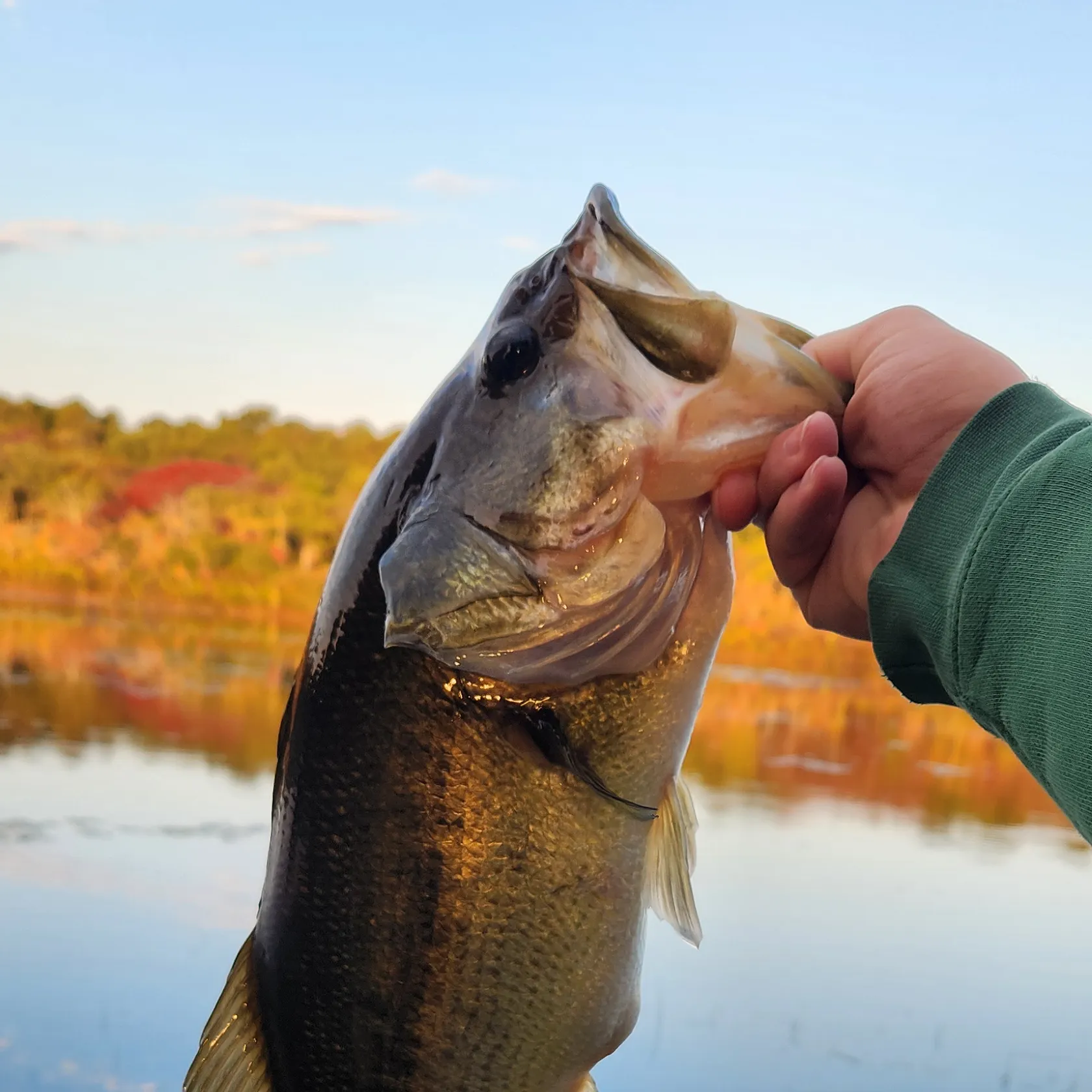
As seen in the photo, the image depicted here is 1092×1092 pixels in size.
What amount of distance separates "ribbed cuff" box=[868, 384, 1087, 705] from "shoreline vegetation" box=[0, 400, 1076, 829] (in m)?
8.04

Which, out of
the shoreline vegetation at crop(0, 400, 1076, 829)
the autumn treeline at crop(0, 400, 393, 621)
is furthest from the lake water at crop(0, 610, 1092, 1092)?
the autumn treeline at crop(0, 400, 393, 621)

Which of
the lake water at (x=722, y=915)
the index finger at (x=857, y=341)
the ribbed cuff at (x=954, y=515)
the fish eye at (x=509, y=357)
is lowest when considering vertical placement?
the lake water at (x=722, y=915)

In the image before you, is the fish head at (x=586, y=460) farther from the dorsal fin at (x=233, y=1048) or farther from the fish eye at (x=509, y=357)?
the dorsal fin at (x=233, y=1048)

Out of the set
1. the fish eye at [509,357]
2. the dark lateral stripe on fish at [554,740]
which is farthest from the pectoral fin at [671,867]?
the fish eye at [509,357]

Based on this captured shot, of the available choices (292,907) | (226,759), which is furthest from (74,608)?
(292,907)

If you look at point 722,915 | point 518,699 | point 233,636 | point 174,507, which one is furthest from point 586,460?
point 233,636

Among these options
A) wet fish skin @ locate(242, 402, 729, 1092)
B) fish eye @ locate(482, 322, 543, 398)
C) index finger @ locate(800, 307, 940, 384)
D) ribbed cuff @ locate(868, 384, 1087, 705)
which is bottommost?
wet fish skin @ locate(242, 402, 729, 1092)

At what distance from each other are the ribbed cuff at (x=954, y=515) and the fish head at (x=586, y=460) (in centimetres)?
17

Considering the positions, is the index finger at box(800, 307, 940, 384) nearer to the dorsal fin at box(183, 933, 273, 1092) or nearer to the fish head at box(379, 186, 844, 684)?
the fish head at box(379, 186, 844, 684)

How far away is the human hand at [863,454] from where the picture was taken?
107 centimetres

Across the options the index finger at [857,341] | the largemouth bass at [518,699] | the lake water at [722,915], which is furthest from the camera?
the lake water at [722,915]

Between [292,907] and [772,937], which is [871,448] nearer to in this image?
[292,907]

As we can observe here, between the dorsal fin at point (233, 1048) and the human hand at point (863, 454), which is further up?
the human hand at point (863, 454)

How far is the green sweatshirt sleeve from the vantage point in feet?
3.16
